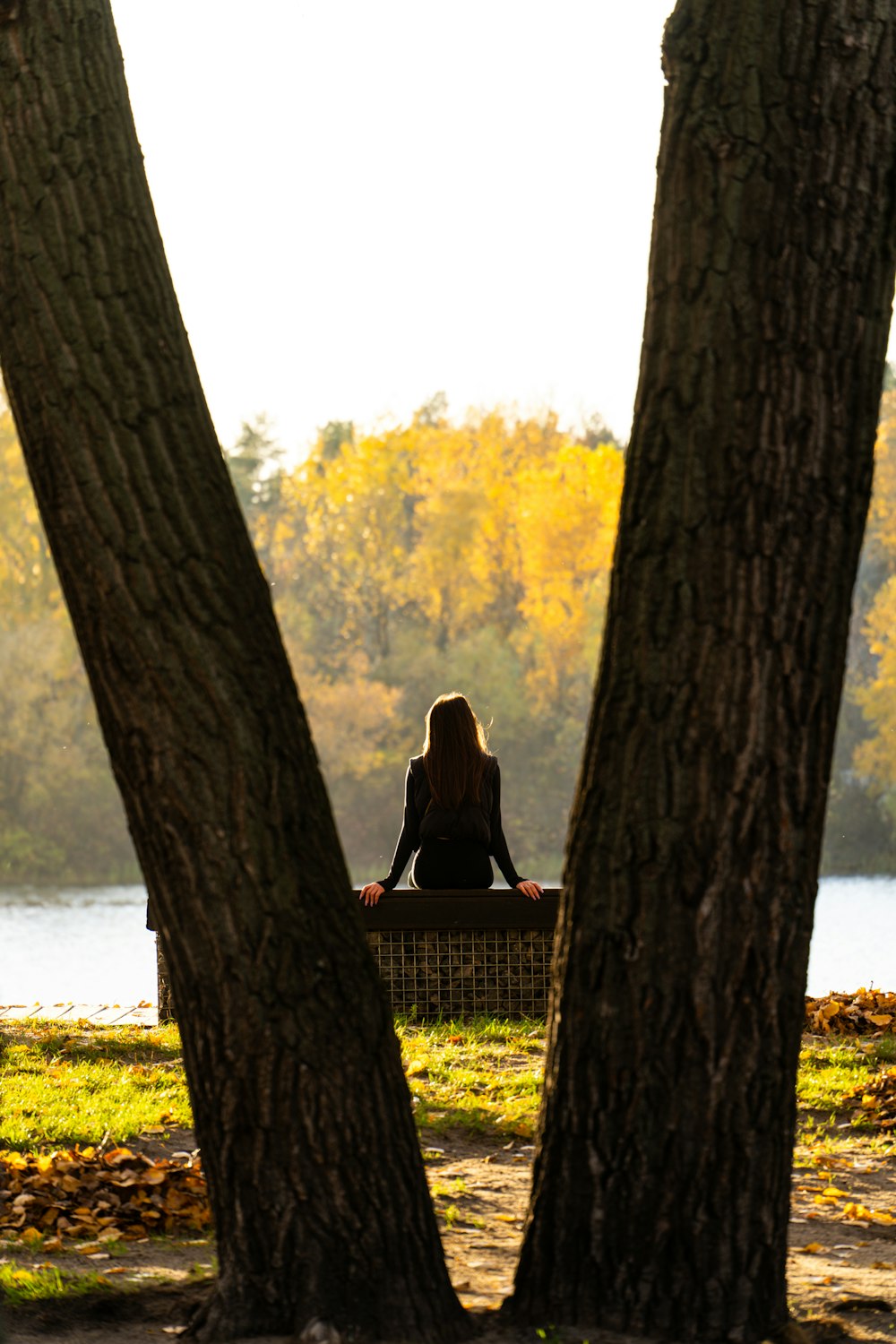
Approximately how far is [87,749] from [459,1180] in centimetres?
3929

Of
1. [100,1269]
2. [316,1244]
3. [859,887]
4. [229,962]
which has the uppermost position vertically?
[229,962]

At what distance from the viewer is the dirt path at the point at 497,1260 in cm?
351

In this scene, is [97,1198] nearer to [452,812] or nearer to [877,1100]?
[877,1100]

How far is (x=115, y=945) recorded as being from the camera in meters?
24.5

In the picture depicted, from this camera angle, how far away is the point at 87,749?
140 feet

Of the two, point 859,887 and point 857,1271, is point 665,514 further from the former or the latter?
point 859,887

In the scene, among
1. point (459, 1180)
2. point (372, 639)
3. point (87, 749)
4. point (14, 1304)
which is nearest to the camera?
point (14, 1304)

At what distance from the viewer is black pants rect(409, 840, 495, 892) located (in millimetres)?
7875

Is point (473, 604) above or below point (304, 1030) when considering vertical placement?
above

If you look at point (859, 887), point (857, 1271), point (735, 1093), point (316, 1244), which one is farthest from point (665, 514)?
point (859, 887)

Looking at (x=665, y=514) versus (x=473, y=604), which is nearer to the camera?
(x=665, y=514)

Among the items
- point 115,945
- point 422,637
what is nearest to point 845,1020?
point 115,945

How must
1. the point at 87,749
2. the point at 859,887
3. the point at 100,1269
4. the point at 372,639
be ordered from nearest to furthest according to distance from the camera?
the point at 100,1269 < the point at 859,887 < the point at 87,749 < the point at 372,639

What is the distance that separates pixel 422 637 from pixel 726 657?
1664 inches
